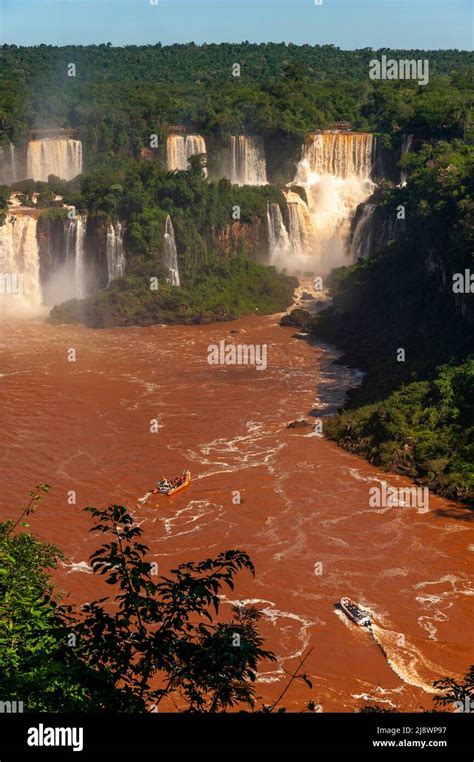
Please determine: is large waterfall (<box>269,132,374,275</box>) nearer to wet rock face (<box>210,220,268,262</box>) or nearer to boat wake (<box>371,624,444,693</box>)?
wet rock face (<box>210,220,268,262</box>)

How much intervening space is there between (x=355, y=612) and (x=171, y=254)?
122 feet

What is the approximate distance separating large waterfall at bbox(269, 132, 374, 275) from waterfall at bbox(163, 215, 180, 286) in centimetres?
748

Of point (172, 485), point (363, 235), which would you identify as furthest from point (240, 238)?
point (172, 485)

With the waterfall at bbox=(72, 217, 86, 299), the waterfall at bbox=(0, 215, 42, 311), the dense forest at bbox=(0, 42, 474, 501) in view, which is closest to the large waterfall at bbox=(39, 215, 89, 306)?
the waterfall at bbox=(72, 217, 86, 299)

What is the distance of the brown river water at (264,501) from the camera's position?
2427 cm

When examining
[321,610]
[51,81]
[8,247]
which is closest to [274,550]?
[321,610]

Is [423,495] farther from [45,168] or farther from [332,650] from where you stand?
[45,168]

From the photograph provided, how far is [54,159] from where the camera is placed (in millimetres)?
67438

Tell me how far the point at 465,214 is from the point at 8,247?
79.7 feet

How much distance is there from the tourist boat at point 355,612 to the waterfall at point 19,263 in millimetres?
35945

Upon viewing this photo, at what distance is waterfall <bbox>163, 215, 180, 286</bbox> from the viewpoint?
59438 millimetres

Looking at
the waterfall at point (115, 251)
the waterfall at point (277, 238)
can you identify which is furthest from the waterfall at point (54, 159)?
the waterfall at point (277, 238)

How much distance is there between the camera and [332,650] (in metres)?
24.1

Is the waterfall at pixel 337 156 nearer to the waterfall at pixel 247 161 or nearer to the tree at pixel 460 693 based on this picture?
the waterfall at pixel 247 161
